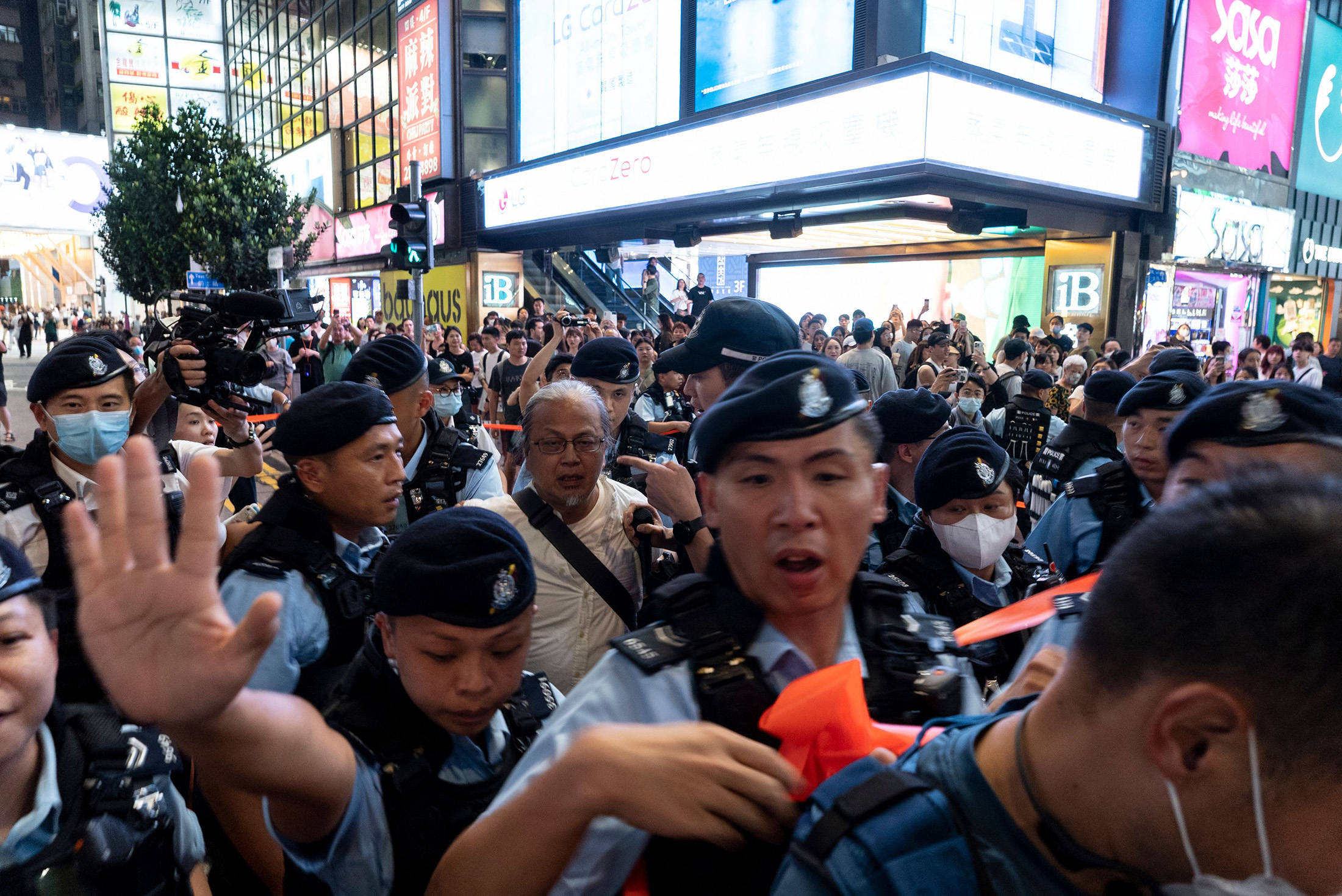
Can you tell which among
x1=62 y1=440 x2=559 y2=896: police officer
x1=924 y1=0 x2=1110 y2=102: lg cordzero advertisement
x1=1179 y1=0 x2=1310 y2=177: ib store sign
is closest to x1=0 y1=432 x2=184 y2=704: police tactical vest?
x1=62 y1=440 x2=559 y2=896: police officer

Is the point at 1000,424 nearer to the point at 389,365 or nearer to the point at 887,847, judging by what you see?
the point at 389,365

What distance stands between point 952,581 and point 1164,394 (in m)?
1.31

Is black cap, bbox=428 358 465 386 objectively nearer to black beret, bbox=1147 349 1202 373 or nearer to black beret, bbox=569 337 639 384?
black beret, bbox=569 337 639 384

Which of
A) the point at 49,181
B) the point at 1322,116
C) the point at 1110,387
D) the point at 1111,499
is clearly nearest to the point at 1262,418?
the point at 1111,499

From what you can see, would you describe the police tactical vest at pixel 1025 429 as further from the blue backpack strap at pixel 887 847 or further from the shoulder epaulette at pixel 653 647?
the blue backpack strap at pixel 887 847

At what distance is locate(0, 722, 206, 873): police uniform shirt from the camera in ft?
5.09

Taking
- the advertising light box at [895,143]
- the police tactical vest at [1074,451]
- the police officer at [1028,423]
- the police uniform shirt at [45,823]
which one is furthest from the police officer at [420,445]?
the advertising light box at [895,143]

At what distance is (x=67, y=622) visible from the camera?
242 cm

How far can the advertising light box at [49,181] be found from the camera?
1331 inches

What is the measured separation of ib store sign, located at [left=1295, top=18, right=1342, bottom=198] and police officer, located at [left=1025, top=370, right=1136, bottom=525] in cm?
1768

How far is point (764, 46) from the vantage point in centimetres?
1372

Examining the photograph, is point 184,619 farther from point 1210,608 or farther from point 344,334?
point 344,334

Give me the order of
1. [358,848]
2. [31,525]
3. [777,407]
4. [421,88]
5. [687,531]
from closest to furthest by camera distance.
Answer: [777,407] → [358,848] → [687,531] → [31,525] → [421,88]

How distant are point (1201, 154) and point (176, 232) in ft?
82.6
